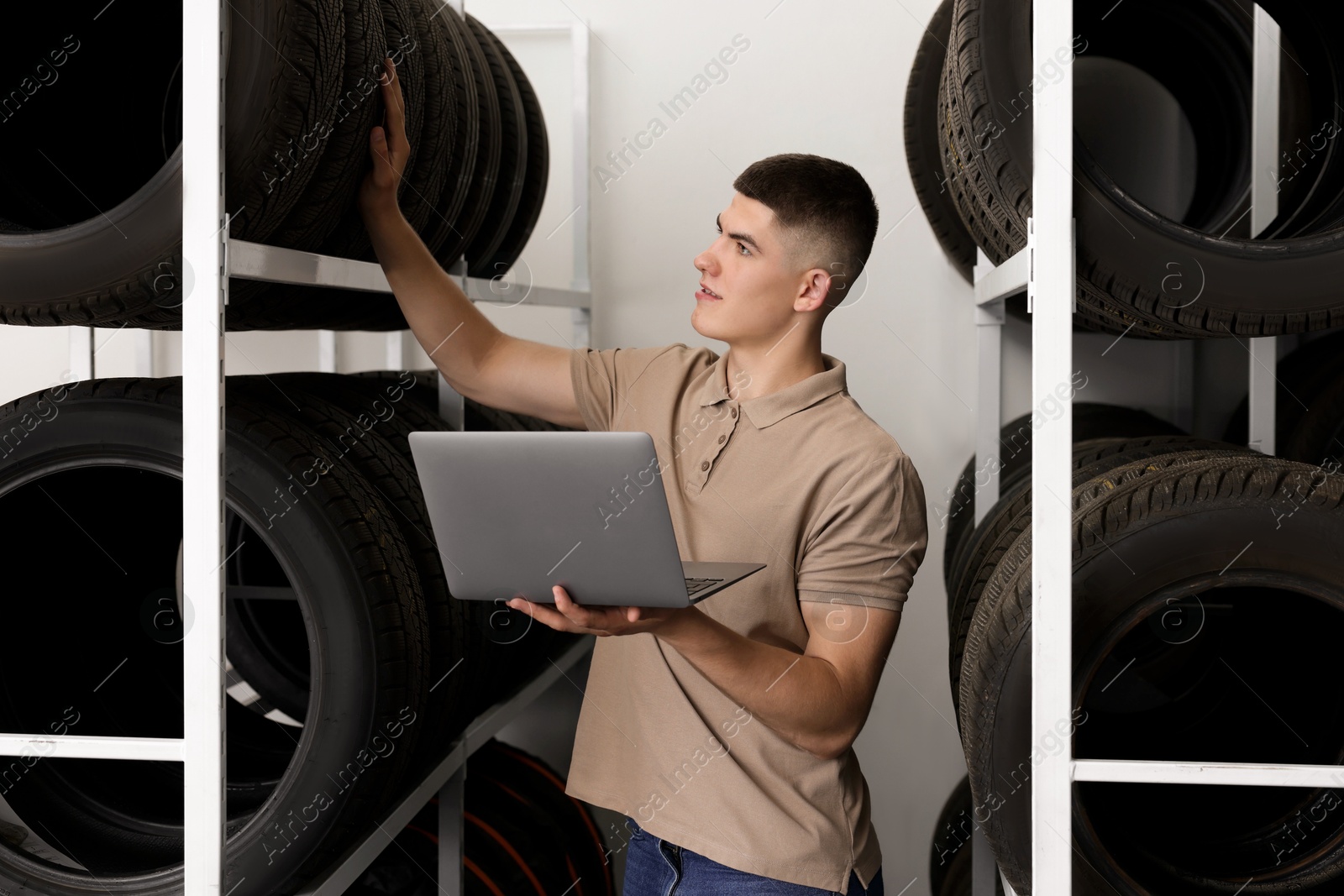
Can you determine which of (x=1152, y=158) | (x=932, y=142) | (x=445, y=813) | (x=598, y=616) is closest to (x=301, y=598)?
(x=598, y=616)

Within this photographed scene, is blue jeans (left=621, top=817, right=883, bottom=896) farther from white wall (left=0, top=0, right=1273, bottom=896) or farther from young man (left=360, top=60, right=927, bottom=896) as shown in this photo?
white wall (left=0, top=0, right=1273, bottom=896)

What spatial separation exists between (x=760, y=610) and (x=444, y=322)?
2.02 feet

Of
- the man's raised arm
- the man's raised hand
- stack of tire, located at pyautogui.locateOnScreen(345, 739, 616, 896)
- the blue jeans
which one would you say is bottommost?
stack of tire, located at pyautogui.locateOnScreen(345, 739, 616, 896)

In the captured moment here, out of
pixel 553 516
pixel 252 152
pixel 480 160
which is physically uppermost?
pixel 480 160

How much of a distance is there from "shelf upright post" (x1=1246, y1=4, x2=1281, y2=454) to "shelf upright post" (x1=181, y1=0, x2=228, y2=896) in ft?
4.70

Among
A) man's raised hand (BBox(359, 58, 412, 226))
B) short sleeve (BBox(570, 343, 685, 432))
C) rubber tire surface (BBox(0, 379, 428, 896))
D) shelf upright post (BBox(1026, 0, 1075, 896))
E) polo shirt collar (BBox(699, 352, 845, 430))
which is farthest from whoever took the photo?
short sleeve (BBox(570, 343, 685, 432))

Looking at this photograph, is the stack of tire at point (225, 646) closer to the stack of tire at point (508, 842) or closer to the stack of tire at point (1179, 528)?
the stack of tire at point (508, 842)

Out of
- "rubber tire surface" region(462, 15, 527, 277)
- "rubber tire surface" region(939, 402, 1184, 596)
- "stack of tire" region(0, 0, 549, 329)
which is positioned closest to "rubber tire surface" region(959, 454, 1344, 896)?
"rubber tire surface" region(939, 402, 1184, 596)

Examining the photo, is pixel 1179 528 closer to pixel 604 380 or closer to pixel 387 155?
pixel 604 380

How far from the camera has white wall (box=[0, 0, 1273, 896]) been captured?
2387mm

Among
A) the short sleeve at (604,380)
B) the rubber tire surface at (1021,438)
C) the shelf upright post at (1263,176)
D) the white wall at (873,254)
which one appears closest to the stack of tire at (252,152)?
the short sleeve at (604,380)

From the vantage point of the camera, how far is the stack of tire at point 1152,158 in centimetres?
110

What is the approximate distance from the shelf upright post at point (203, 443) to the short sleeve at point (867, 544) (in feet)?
2.26

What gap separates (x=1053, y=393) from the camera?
109cm
